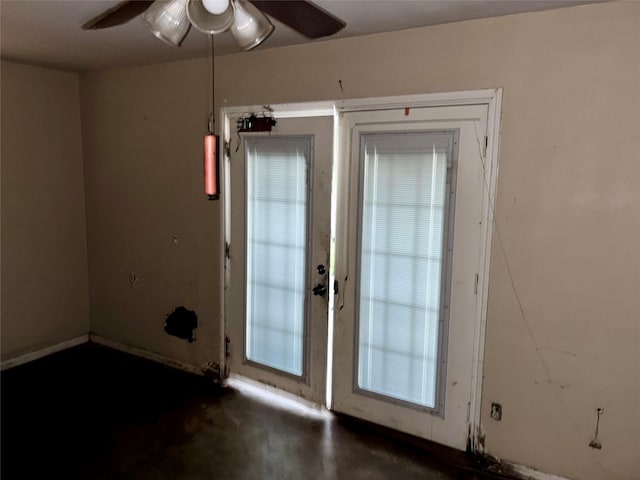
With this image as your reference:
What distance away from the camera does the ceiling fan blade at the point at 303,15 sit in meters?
1.70

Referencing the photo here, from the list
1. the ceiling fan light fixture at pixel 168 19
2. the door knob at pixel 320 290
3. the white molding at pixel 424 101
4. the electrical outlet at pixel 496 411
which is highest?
the ceiling fan light fixture at pixel 168 19

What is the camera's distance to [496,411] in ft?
8.93

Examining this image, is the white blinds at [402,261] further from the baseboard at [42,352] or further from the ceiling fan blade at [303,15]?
the baseboard at [42,352]

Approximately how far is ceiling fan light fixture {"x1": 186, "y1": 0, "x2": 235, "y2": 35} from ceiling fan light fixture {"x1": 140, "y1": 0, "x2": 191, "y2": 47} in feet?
0.12

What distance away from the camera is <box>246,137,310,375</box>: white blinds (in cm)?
326

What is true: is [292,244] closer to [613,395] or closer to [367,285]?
[367,285]

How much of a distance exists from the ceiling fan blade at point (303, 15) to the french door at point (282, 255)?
1.10 metres

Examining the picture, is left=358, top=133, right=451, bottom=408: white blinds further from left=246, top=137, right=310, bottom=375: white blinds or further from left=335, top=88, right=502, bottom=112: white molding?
left=246, top=137, right=310, bottom=375: white blinds

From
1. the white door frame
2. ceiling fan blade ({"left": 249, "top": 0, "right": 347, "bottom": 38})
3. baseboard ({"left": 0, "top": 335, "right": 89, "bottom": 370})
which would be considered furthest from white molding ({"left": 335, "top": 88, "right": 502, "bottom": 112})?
baseboard ({"left": 0, "top": 335, "right": 89, "bottom": 370})

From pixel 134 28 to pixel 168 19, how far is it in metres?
A: 1.14

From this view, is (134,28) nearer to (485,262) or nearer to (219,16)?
(219,16)

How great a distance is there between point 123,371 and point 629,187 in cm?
380

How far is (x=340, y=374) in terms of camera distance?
324 centimetres

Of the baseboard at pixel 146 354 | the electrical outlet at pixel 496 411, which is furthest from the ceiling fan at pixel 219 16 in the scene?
the baseboard at pixel 146 354
